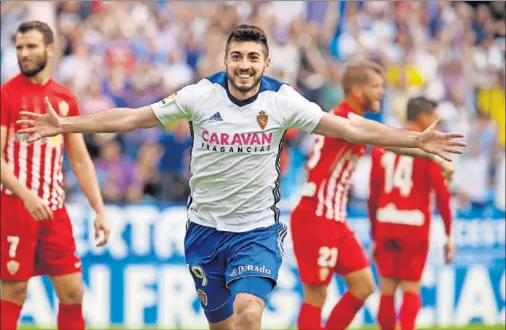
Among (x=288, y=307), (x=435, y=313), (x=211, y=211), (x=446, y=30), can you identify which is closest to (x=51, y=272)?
(x=211, y=211)

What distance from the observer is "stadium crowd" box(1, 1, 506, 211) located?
14.6m

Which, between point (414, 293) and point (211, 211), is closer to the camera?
point (211, 211)

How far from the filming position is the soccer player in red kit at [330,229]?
9.34 metres

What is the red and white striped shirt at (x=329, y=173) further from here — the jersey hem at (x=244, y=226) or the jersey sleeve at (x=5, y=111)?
the jersey sleeve at (x=5, y=111)

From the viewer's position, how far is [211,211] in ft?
25.2

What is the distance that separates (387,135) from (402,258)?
11.2 feet

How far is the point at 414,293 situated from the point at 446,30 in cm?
939

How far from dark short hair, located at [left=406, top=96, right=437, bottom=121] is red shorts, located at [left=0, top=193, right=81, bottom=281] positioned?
3.61 meters

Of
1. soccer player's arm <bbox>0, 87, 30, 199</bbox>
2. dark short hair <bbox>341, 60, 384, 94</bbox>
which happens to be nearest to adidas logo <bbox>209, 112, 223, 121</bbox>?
soccer player's arm <bbox>0, 87, 30, 199</bbox>

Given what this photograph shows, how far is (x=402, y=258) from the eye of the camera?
1041cm

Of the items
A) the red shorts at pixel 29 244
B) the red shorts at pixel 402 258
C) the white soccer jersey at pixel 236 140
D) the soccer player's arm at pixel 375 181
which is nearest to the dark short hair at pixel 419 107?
the soccer player's arm at pixel 375 181

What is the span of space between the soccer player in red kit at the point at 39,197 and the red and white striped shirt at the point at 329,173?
2041mm

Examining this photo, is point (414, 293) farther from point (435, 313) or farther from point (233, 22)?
point (233, 22)

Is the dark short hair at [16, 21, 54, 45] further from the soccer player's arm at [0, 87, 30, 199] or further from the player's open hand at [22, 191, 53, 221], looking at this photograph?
the player's open hand at [22, 191, 53, 221]
